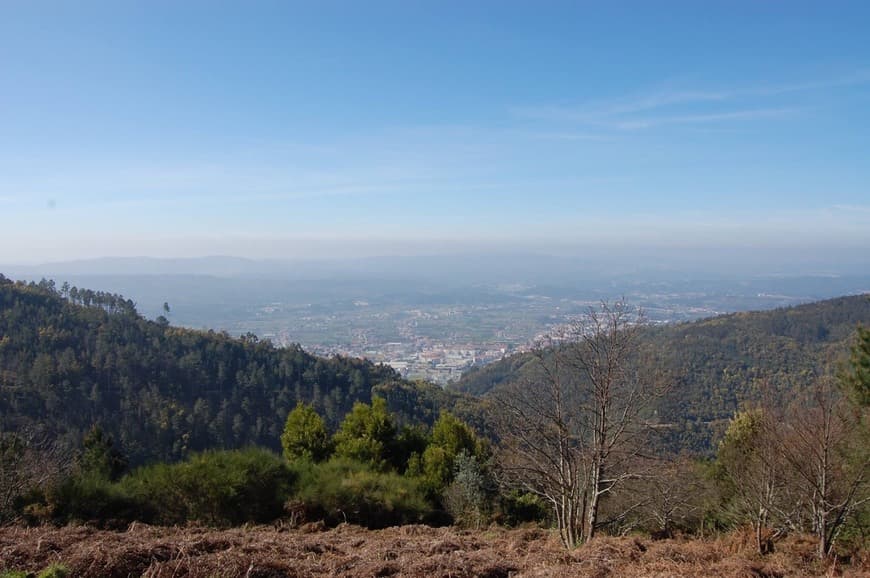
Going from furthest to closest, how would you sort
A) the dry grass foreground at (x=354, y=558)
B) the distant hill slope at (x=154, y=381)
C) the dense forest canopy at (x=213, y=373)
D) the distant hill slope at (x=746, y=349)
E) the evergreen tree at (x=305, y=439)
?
the distant hill slope at (x=746, y=349) → the distant hill slope at (x=154, y=381) → the dense forest canopy at (x=213, y=373) → the evergreen tree at (x=305, y=439) → the dry grass foreground at (x=354, y=558)

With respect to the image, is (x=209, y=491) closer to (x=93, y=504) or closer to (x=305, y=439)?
(x=93, y=504)

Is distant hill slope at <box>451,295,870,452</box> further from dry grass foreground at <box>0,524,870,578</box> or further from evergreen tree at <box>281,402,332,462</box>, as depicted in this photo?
dry grass foreground at <box>0,524,870,578</box>

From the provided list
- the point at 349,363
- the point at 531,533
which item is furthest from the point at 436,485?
the point at 349,363

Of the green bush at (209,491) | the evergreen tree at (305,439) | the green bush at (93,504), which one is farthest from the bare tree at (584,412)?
the evergreen tree at (305,439)

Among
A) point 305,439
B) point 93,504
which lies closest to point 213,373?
point 305,439

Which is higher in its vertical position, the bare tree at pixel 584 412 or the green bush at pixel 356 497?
the bare tree at pixel 584 412

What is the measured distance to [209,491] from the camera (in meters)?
9.67

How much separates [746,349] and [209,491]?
4838 centimetres

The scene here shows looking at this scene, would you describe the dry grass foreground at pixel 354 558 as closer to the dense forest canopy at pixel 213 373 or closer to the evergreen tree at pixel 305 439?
the evergreen tree at pixel 305 439

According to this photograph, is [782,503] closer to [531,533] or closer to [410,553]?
[531,533]

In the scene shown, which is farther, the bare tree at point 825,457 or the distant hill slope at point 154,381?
the distant hill slope at point 154,381

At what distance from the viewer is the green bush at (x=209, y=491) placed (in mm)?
9578

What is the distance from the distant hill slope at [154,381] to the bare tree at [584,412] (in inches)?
1200

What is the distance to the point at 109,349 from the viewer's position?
41.2m
